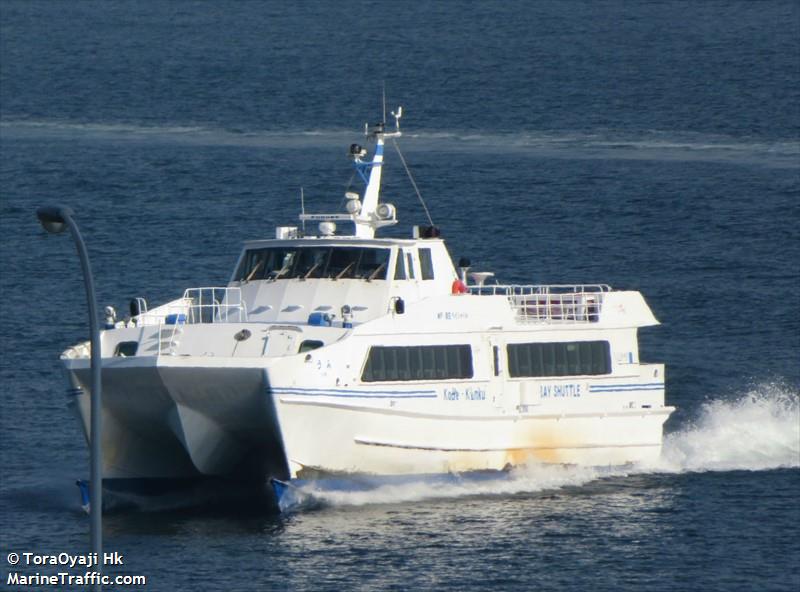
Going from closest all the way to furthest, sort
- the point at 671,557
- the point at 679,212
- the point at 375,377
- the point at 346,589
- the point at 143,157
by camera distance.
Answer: the point at 346,589
the point at 671,557
the point at 375,377
the point at 679,212
the point at 143,157

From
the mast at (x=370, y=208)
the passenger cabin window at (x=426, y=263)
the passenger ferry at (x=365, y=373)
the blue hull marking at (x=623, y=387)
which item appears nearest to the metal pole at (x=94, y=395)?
the passenger ferry at (x=365, y=373)

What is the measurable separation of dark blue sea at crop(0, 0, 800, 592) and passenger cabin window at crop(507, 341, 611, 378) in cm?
222

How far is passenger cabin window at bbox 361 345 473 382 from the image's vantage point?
38875mm

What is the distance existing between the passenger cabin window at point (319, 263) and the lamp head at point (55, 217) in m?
16.8

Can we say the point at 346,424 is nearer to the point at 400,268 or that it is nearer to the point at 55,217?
the point at 400,268

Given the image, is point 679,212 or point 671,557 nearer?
point 671,557

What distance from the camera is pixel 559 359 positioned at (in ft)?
137

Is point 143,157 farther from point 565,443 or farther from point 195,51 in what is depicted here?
point 565,443

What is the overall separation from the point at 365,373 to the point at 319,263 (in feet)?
12.7

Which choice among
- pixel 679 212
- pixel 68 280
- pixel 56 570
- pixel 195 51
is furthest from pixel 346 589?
pixel 195 51

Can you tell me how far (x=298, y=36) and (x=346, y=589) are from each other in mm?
96580

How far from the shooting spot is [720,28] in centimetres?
12256

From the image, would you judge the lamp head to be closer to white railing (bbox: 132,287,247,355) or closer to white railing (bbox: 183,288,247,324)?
white railing (bbox: 132,287,247,355)

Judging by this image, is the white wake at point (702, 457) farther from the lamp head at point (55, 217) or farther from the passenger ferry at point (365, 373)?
the lamp head at point (55, 217)
